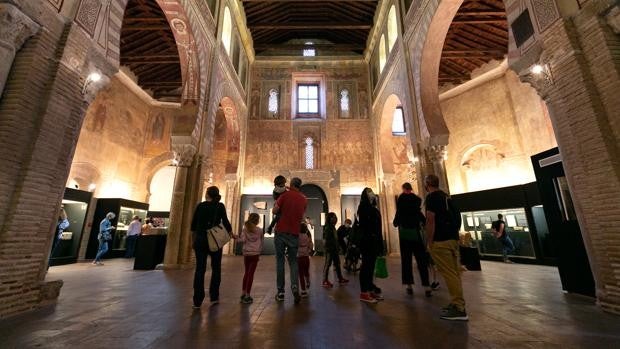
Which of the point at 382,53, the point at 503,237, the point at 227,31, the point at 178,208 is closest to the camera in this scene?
the point at 178,208

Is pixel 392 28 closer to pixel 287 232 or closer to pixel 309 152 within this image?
pixel 309 152

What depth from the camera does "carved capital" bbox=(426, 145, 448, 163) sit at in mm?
7730

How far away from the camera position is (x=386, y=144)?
532 inches

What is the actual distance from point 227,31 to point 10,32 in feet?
33.8

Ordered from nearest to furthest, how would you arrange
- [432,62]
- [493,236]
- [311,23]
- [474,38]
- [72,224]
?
[432,62]
[72,224]
[493,236]
[474,38]
[311,23]

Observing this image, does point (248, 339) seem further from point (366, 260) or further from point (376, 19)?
point (376, 19)

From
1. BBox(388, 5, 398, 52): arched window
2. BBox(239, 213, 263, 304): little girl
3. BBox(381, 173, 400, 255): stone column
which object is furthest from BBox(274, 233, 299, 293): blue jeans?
BBox(388, 5, 398, 52): arched window

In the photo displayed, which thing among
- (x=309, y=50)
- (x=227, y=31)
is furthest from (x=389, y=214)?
(x=309, y=50)

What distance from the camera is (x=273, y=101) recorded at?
52.7 ft

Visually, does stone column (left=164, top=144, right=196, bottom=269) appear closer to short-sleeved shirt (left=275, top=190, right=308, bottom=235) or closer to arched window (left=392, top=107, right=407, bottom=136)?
short-sleeved shirt (left=275, top=190, right=308, bottom=235)

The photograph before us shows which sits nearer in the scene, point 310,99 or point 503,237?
point 503,237

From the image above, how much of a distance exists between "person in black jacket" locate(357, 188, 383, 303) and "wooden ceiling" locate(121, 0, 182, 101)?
11216 millimetres

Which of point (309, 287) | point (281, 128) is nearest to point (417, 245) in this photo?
point (309, 287)

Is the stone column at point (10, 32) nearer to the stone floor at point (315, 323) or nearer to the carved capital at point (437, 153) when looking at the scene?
the stone floor at point (315, 323)
